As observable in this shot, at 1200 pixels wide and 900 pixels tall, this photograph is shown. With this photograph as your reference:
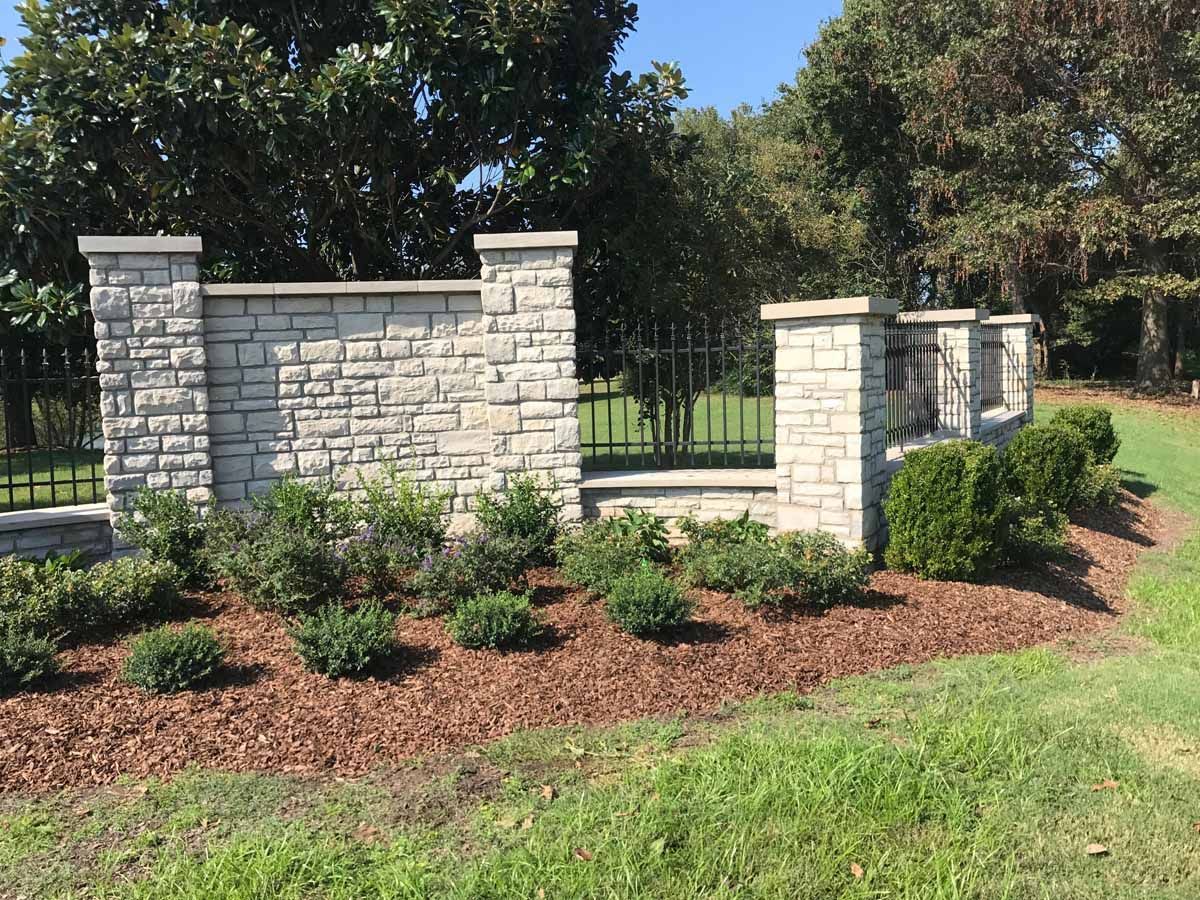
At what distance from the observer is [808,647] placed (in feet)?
16.4

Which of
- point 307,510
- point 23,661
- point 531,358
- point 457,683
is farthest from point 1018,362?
point 23,661

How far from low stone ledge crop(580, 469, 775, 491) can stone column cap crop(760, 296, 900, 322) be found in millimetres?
1274

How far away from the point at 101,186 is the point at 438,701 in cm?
683

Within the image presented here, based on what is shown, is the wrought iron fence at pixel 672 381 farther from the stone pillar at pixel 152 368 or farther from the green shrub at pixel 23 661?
the green shrub at pixel 23 661

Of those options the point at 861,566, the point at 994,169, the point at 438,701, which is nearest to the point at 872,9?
the point at 994,169

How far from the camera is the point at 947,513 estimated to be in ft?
19.7

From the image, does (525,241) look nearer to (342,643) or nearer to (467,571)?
(467,571)

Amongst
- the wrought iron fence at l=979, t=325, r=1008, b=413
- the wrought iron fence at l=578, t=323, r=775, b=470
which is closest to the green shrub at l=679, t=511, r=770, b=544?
the wrought iron fence at l=578, t=323, r=775, b=470

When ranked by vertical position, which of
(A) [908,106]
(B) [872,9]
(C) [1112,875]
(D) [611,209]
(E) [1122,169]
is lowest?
(C) [1112,875]

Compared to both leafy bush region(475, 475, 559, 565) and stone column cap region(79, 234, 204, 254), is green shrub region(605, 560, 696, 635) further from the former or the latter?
stone column cap region(79, 234, 204, 254)

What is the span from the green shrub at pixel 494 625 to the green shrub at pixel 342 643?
1.33 feet

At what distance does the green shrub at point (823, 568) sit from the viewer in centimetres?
548

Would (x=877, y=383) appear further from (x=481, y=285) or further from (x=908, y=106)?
(x=908, y=106)

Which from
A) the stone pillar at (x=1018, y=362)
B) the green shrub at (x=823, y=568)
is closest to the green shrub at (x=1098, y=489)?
the stone pillar at (x=1018, y=362)
